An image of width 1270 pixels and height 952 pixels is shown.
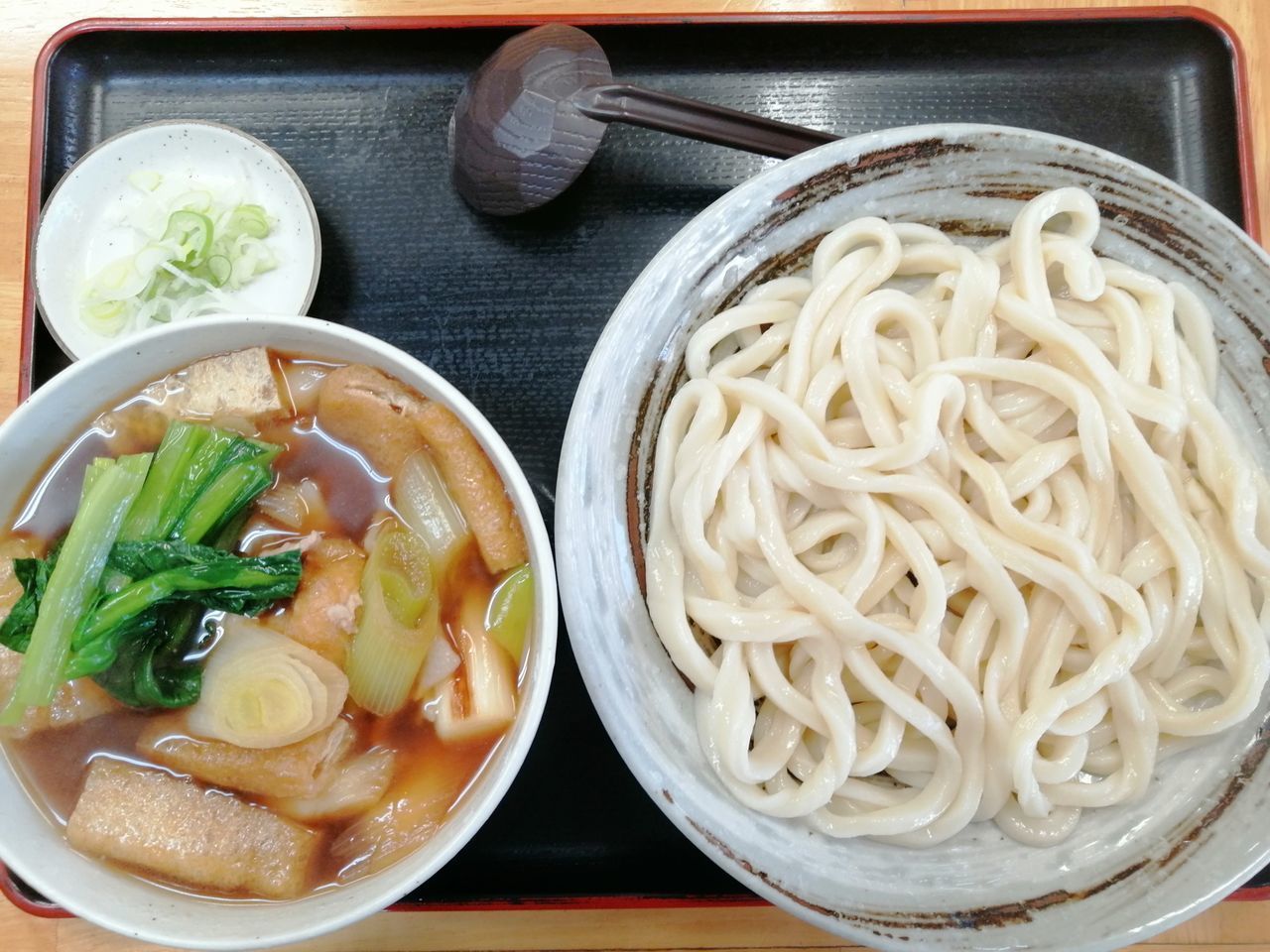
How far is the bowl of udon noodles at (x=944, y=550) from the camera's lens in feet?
5.51

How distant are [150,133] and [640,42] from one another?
4.12 feet

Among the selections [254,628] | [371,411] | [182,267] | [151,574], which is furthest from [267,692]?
[182,267]

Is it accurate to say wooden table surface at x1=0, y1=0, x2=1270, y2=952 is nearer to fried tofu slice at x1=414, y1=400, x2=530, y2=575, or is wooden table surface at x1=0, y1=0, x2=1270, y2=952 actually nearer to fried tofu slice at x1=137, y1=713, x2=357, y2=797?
fried tofu slice at x1=137, y1=713, x2=357, y2=797

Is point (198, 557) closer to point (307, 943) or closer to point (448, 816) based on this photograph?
point (448, 816)

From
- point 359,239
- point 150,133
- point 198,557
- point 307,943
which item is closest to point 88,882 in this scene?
point 198,557

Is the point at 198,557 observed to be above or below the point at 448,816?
above

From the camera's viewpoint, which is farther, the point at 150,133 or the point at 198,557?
the point at 150,133

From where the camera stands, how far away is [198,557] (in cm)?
152

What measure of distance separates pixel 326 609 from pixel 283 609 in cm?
11

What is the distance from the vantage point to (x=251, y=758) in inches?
61.1

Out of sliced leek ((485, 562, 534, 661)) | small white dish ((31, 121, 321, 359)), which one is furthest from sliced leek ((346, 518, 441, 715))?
small white dish ((31, 121, 321, 359))

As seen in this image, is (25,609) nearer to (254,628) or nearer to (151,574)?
(151,574)

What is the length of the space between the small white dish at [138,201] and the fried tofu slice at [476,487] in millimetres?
693

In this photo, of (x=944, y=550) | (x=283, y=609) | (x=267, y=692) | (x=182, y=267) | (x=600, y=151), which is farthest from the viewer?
(x=600, y=151)
